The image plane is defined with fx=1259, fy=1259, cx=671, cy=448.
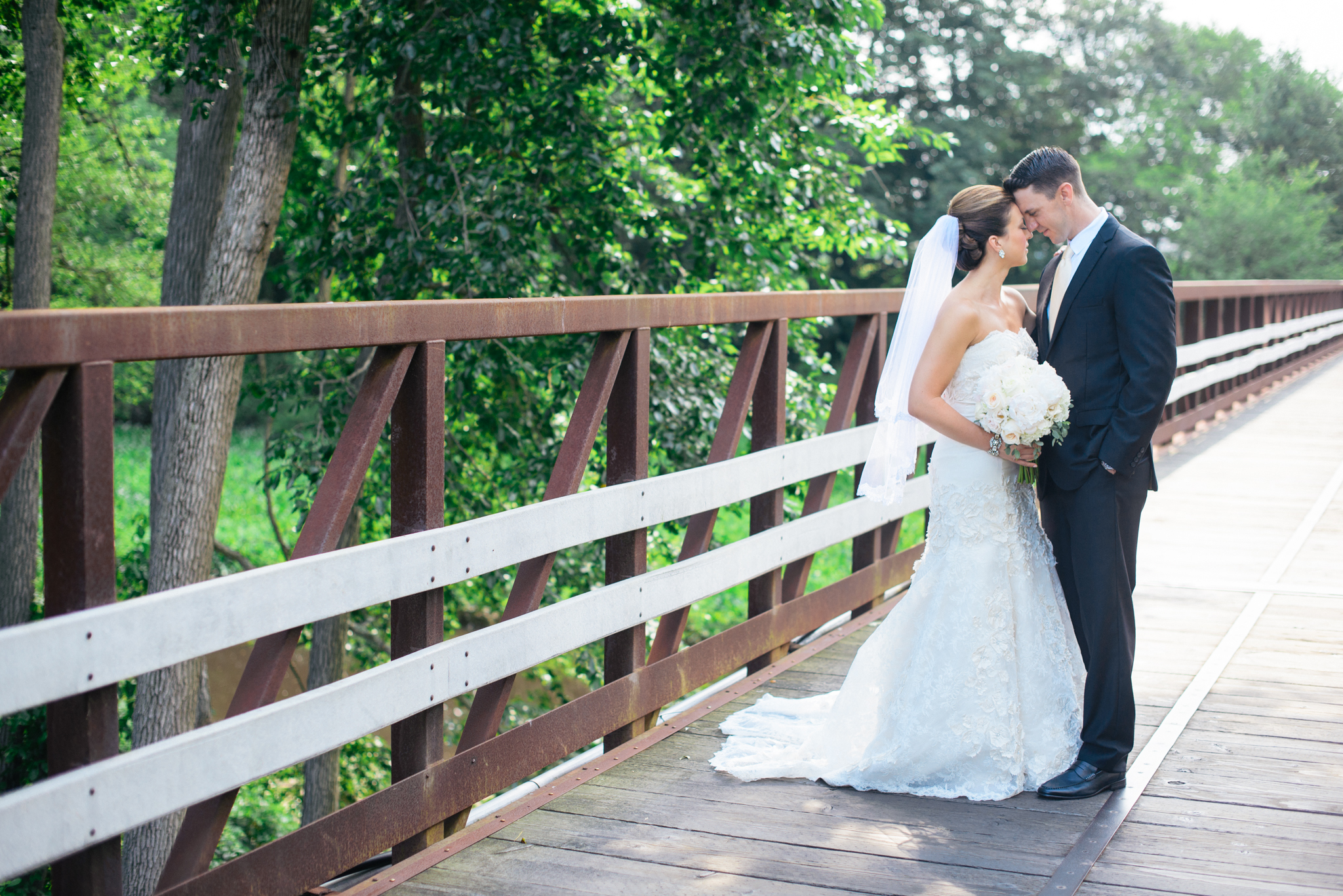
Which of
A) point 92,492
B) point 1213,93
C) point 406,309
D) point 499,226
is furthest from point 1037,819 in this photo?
point 1213,93

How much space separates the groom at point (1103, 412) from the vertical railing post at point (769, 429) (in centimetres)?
123

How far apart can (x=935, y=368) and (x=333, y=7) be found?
7158mm

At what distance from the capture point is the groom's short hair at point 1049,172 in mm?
3598

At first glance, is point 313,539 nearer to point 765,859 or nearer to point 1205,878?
point 765,859

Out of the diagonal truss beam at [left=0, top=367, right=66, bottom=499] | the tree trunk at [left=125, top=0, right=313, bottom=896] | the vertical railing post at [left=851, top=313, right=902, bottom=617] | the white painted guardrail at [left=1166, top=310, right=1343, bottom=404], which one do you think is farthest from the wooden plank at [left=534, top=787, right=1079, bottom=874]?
the tree trunk at [left=125, top=0, right=313, bottom=896]

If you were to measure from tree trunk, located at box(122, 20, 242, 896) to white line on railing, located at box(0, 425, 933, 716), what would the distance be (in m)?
5.74

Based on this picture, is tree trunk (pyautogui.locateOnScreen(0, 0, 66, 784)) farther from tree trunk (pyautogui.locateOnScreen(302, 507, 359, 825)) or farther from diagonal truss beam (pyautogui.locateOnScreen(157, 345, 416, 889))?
diagonal truss beam (pyautogui.locateOnScreen(157, 345, 416, 889))

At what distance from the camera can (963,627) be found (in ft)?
12.1

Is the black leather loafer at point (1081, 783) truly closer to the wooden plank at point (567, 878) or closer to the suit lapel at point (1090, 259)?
the wooden plank at point (567, 878)

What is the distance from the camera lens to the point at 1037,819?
3348 millimetres

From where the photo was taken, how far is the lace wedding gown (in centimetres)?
359

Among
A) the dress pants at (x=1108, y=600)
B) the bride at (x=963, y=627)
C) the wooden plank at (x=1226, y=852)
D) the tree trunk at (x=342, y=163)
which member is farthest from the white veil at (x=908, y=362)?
the tree trunk at (x=342, y=163)

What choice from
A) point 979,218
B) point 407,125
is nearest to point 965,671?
point 979,218

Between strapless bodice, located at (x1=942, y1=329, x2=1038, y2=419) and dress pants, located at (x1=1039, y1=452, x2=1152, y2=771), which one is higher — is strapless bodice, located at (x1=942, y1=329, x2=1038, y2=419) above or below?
above
